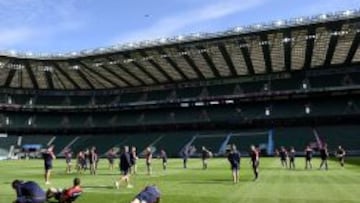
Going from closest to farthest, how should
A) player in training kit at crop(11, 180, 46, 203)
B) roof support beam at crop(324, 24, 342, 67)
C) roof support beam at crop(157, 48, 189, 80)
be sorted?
player in training kit at crop(11, 180, 46, 203) < roof support beam at crop(324, 24, 342, 67) < roof support beam at crop(157, 48, 189, 80)

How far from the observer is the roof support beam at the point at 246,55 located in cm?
7111

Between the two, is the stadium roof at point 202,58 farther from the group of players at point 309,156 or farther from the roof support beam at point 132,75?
the group of players at point 309,156

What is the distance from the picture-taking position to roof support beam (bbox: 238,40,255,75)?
71.1 meters

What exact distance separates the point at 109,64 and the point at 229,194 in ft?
212

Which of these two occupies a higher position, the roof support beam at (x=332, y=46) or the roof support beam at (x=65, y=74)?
the roof support beam at (x=65, y=74)

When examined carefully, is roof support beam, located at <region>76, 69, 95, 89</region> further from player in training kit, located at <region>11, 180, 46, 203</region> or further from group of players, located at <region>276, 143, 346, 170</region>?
player in training kit, located at <region>11, 180, 46, 203</region>

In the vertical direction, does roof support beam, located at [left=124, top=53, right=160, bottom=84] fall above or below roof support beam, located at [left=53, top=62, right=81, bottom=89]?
below

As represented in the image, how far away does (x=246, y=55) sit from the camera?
76.3 m

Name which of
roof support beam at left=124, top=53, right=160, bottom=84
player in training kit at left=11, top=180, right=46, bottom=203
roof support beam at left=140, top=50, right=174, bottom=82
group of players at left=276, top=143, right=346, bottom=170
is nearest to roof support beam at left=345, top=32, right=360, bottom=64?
group of players at left=276, top=143, right=346, bottom=170

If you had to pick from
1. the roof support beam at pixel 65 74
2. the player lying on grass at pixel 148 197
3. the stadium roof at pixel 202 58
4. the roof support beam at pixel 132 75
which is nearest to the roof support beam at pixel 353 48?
the stadium roof at pixel 202 58

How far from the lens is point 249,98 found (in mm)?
89875

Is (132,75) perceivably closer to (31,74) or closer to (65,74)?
(65,74)

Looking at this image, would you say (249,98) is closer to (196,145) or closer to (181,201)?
(196,145)

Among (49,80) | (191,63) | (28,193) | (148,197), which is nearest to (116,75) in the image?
(49,80)
